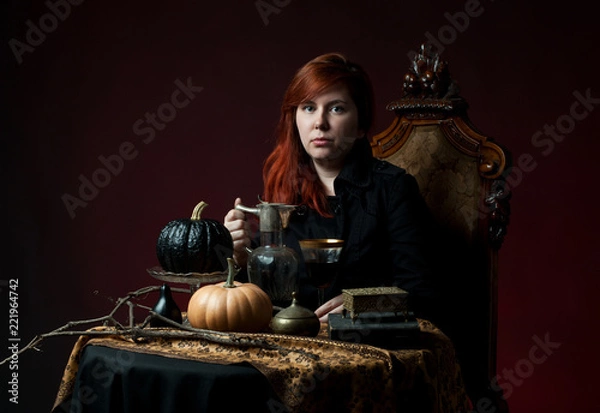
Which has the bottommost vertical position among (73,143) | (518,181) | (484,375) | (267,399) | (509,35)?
(484,375)

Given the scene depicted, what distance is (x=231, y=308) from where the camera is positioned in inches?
76.2

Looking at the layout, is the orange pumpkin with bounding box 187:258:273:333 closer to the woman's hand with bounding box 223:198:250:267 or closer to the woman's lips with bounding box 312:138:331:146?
the woman's hand with bounding box 223:198:250:267

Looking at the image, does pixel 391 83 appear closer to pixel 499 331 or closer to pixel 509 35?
pixel 509 35

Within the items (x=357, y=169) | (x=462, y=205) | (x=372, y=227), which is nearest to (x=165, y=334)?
(x=372, y=227)

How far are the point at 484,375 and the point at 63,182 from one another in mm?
2470

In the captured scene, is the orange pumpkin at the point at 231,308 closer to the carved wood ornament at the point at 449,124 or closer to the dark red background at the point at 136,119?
the carved wood ornament at the point at 449,124

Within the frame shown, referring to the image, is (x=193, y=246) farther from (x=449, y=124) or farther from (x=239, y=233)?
(x=449, y=124)

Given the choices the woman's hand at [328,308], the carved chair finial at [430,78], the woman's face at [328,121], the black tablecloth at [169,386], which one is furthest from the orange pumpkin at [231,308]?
the carved chair finial at [430,78]

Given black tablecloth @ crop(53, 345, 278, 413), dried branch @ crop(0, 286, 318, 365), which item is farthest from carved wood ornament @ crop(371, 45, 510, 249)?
black tablecloth @ crop(53, 345, 278, 413)

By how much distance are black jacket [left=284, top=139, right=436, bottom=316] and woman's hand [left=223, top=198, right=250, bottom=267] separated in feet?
0.85

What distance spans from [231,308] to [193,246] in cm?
34

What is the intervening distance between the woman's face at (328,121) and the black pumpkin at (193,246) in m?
0.58

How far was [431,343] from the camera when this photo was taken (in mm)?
1955

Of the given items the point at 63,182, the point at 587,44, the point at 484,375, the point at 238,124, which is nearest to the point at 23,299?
the point at 63,182
